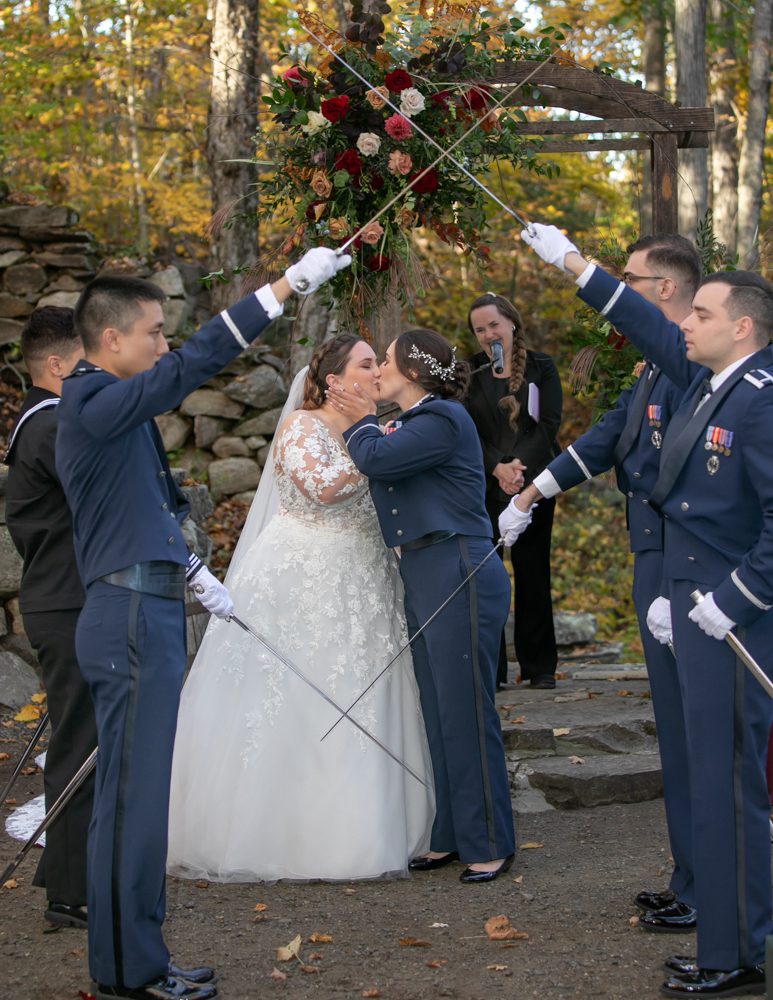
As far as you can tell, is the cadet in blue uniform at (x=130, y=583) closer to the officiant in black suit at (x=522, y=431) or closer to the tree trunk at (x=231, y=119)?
the officiant in black suit at (x=522, y=431)

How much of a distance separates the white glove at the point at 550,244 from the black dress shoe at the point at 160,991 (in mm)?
2287

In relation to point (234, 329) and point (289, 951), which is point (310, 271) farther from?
point (289, 951)

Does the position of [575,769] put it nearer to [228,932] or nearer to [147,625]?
[228,932]

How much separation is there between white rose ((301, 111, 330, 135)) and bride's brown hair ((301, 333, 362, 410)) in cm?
80

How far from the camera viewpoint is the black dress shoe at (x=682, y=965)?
3496 mm

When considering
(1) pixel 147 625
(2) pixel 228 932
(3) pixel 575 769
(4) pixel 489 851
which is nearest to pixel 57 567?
(1) pixel 147 625

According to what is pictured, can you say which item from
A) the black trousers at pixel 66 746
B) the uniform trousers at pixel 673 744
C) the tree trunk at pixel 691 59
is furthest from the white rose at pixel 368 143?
the tree trunk at pixel 691 59

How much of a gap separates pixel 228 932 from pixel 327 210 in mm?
2784

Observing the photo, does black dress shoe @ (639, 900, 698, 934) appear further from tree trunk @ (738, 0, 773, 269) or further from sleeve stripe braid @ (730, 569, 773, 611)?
tree trunk @ (738, 0, 773, 269)

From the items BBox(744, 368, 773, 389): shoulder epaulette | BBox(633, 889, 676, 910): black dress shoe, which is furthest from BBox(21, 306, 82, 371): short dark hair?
BBox(633, 889, 676, 910): black dress shoe

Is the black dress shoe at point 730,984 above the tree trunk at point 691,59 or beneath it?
beneath

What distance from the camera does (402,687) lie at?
4.91 metres

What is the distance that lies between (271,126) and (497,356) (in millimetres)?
9431

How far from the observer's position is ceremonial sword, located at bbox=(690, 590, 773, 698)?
329 centimetres
